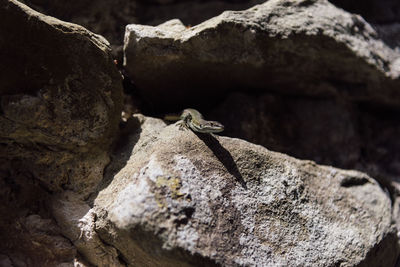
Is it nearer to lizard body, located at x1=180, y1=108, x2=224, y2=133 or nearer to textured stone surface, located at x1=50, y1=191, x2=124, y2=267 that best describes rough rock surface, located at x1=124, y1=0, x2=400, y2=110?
lizard body, located at x1=180, y1=108, x2=224, y2=133

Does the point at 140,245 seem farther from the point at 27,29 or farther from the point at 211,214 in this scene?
the point at 27,29

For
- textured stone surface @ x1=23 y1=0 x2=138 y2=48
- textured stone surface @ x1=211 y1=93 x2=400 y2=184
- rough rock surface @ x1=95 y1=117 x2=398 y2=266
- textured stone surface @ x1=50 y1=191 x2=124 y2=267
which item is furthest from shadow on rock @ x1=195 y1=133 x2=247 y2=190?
textured stone surface @ x1=23 y1=0 x2=138 y2=48

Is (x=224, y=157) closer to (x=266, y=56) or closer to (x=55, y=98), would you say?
(x=266, y=56)

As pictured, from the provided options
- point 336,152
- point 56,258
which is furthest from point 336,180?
point 56,258

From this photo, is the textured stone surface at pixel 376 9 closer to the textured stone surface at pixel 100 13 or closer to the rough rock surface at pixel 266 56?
the rough rock surface at pixel 266 56

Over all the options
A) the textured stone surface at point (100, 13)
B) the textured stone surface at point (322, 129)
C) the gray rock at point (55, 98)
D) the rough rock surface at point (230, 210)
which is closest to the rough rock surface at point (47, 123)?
the gray rock at point (55, 98)
